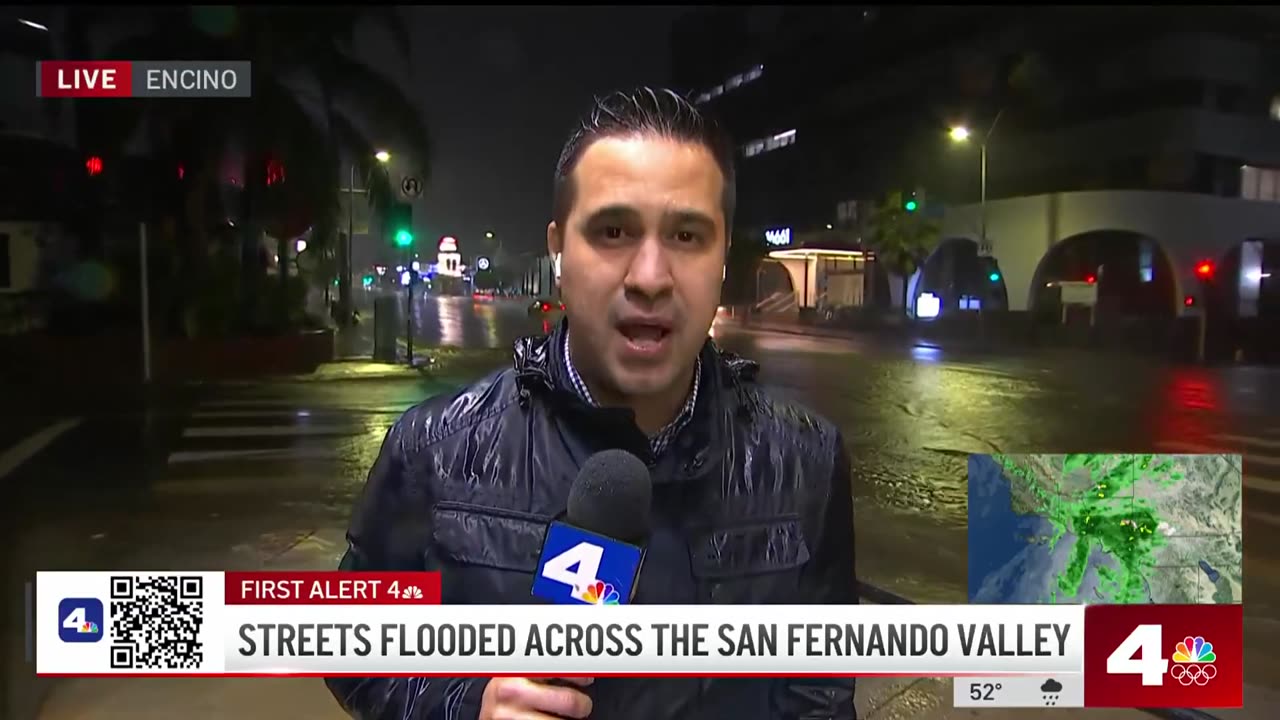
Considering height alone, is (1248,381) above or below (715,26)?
below

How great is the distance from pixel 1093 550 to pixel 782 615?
38.0 inches

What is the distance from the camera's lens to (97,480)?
491 centimetres

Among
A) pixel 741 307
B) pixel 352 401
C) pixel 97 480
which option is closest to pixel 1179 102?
pixel 741 307

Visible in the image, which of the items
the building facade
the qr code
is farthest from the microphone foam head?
the qr code

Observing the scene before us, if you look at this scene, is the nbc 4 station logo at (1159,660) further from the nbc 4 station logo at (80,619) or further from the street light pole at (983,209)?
the nbc 4 station logo at (80,619)

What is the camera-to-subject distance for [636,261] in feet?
5.28

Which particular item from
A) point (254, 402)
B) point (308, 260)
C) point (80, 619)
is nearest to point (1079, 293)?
point (308, 260)

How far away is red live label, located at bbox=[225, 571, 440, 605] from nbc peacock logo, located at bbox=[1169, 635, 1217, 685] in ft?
5.95

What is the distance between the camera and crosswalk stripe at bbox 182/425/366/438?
4609 millimetres

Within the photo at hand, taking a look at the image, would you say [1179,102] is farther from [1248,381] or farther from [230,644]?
[230,644]

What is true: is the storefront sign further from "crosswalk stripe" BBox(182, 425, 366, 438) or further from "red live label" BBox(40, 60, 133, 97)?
"crosswalk stripe" BBox(182, 425, 366, 438)

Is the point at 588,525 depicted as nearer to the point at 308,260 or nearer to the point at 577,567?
the point at 577,567

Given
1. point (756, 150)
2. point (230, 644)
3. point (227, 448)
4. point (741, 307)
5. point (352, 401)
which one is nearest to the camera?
point (230, 644)

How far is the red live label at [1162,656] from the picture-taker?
6.75ft
